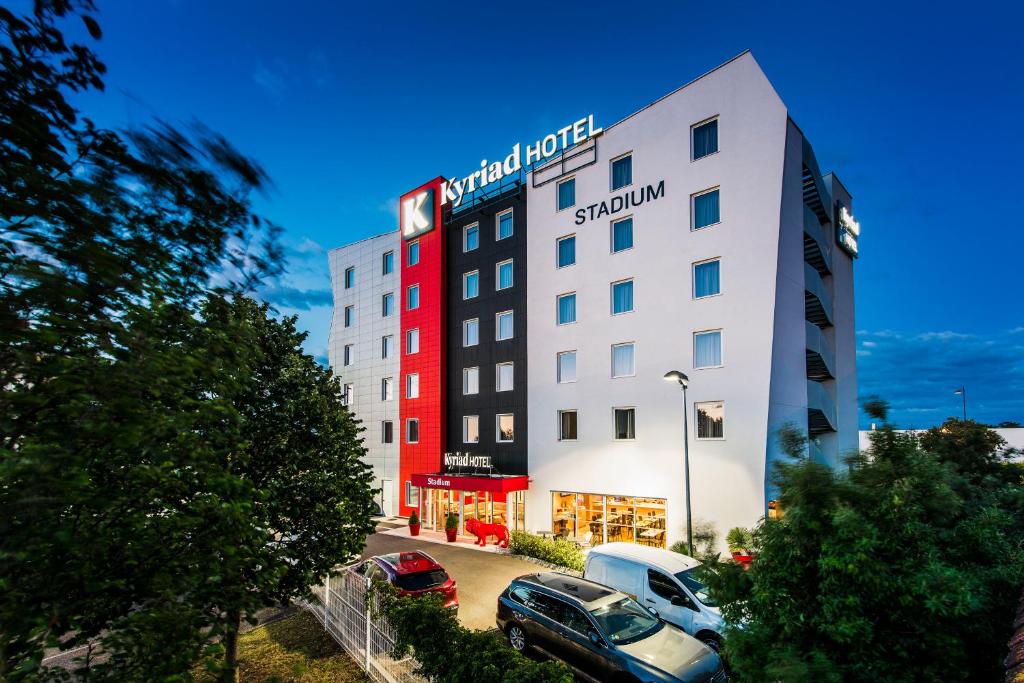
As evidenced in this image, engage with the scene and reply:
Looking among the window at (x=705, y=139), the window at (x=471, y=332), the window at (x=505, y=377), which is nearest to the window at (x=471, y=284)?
the window at (x=471, y=332)

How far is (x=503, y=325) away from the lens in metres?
26.9

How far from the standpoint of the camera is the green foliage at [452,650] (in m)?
7.01

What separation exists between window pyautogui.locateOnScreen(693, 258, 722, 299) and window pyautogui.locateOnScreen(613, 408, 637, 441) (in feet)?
18.7

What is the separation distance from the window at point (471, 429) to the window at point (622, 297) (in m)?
10.1

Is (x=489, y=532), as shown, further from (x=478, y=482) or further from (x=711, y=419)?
(x=711, y=419)

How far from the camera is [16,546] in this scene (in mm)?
2959

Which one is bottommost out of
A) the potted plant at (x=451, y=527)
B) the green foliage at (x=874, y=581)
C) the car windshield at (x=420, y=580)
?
the potted plant at (x=451, y=527)

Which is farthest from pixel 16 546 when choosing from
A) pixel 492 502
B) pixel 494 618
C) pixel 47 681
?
pixel 492 502

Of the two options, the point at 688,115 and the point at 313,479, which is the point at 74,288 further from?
the point at 688,115

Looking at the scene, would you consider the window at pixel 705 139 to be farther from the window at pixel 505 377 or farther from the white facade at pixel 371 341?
the white facade at pixel 371 341

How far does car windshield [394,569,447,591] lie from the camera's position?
42.9 ft

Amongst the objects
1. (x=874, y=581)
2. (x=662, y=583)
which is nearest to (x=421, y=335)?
(x=662, y=583)

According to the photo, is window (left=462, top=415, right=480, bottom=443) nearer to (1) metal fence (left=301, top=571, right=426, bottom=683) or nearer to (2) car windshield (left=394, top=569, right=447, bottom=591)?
(2) car windshield (left=394, top=569, right=447, bottom=591)

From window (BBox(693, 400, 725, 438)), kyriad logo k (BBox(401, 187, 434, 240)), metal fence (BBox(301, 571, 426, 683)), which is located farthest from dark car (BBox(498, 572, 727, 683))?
kyriad logo k (BBox(401, 187, 434, 240))
